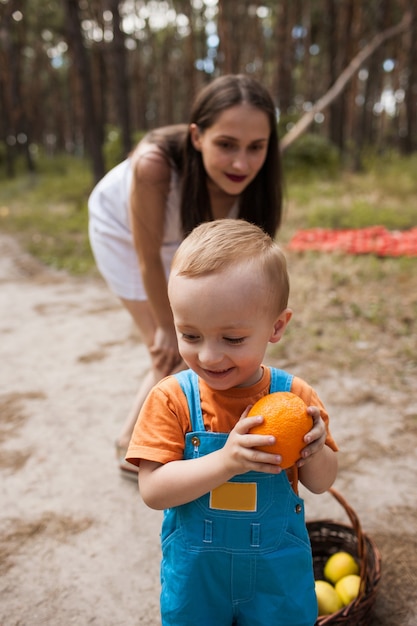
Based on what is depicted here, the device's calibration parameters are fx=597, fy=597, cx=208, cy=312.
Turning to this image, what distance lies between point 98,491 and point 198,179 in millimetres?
1451

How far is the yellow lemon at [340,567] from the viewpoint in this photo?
2.06m

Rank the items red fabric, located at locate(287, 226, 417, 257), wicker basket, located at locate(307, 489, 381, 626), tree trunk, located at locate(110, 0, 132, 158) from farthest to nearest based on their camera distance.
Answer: tree trunk, located at locate(110, 0, 132, 158)
red fabric, located at locate(287, 226, 417, 257)
wicker basket, located at locate(307, 489, 381, 626)

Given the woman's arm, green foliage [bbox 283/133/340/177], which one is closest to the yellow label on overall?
the woman's arm

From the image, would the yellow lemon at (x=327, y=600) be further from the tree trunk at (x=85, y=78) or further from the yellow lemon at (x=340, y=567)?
the tree trunk at (x=85, y=78)

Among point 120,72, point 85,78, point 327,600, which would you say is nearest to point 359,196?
point 120,72

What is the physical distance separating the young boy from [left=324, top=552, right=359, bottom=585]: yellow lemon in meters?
0.60

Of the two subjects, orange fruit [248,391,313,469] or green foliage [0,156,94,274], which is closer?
orange fruit [248,391,313,469]

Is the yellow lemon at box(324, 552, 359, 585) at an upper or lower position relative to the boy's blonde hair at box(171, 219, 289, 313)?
lower

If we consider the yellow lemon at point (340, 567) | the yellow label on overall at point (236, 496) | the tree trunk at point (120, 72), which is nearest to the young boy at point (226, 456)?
the yellow label on overall at point (236, 496)

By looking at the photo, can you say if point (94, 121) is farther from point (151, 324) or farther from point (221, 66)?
point (151, 324)

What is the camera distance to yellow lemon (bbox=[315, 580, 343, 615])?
1.94 m

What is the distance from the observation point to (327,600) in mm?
1942

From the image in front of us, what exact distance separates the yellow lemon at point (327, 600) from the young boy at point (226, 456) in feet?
1.58

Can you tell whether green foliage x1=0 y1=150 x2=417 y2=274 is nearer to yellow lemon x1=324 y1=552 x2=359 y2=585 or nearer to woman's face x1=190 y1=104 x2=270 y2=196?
woman's face x1=190 y1=104 x2=270 y2=196
